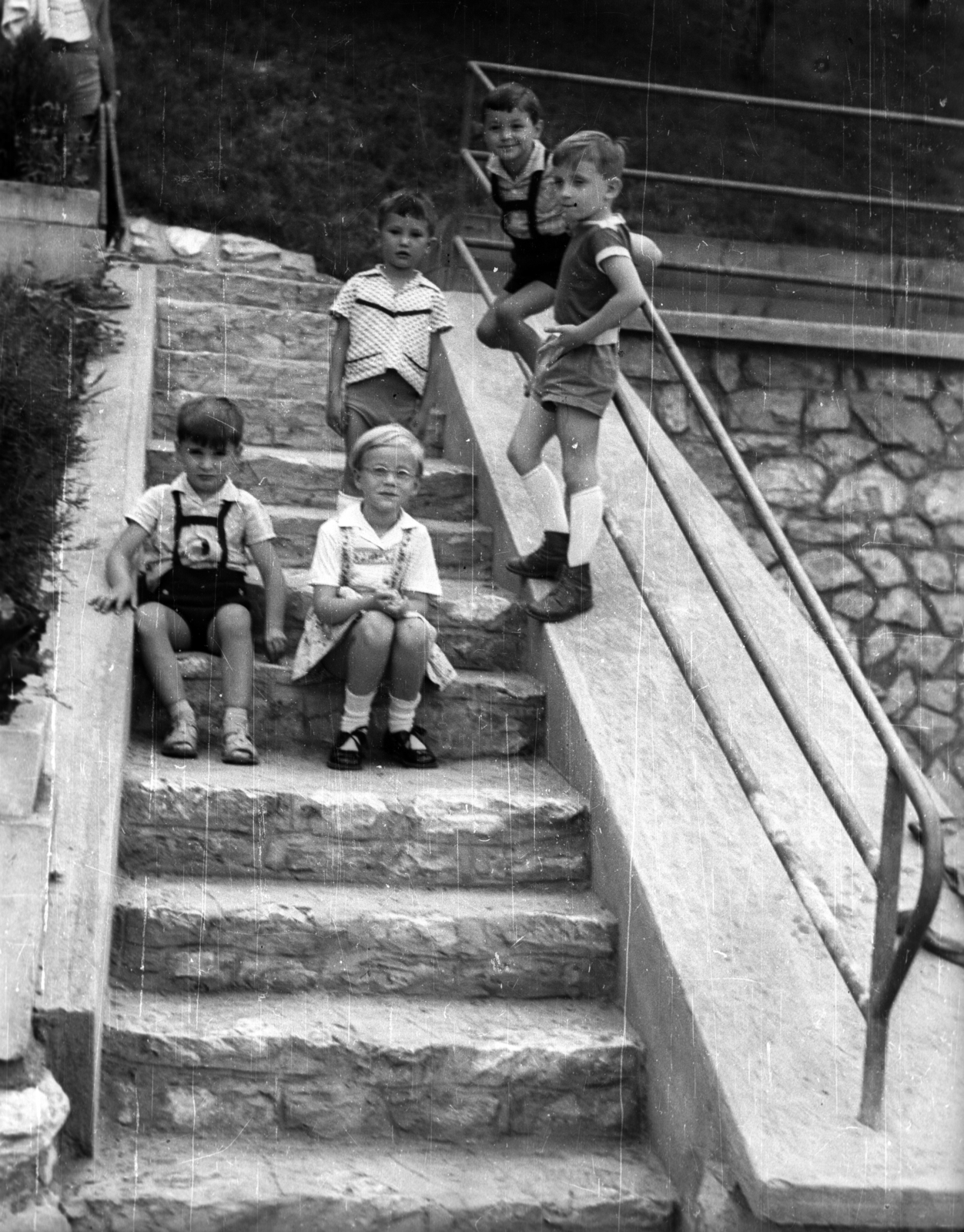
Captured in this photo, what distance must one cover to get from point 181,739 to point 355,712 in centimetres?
46

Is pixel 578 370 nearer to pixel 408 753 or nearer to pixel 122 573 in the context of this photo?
pixel 408 753

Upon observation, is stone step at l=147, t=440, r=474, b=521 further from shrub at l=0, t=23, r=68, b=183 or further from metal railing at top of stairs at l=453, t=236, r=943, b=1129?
shrub at l=0, t=23, r=68, b=183

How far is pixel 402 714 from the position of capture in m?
4.16

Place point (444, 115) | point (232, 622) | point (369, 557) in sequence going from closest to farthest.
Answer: point (232, 622) → point (369, 557) → point (444, 115)

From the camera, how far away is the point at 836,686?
4.54 metres

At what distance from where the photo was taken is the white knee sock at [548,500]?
15.0ft

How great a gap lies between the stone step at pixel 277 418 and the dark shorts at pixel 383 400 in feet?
1.67

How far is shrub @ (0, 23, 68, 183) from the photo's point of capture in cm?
611

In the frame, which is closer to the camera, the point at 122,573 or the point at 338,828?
the point at 338,828

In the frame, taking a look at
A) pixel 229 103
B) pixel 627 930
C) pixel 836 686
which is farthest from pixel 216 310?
pixel 229 103

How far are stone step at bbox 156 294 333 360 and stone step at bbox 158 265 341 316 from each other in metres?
0.10

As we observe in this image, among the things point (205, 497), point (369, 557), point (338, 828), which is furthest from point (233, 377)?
point (338, 828)

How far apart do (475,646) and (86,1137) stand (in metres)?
1.95

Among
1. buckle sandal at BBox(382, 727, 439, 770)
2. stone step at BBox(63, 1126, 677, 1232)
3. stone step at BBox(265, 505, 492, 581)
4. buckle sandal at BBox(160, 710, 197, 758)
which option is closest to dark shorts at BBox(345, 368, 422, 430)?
stone step at BBox(265, 505, 492, 581)
